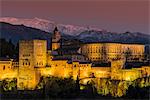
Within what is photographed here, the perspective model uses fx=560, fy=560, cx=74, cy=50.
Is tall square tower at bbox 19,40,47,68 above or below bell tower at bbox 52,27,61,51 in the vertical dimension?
below

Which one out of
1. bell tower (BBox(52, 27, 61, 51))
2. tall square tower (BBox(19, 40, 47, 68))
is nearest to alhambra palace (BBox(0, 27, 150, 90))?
tall square tower (BBox(19, 40, 47, 68))

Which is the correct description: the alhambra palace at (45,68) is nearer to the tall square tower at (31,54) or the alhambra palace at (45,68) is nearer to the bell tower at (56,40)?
the tall square tower at (31,54)

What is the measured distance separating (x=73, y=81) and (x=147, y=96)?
11.9 feet

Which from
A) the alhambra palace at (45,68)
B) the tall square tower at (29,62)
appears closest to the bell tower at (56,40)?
the alhambra palace at (45,68)

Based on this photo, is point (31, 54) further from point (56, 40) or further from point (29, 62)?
point (56, 40)

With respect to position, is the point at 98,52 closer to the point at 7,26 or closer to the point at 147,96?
the point at 147,96

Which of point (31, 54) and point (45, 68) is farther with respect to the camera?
point (45, 68)

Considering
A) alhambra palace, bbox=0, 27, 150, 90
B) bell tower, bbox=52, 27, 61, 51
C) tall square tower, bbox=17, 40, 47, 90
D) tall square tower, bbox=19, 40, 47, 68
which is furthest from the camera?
bell tower, bbox=52, 27, 61, 51

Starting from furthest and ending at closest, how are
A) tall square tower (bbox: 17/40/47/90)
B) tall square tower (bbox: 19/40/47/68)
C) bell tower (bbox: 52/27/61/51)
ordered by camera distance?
bell tower (bbox: 52/27/61/51) → tall square tower (bbox: 19/40/47/68) → tall square tower (bbox: 17/40/47/90)

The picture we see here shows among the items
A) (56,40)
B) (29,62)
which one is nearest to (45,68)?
(29,62)

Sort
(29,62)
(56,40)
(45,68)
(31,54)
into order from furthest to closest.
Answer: (56,40) < (45,68) < (31,54) < (29,62)

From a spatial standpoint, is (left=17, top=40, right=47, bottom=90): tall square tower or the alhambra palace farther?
the alhambra palace

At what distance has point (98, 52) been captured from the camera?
122 feet

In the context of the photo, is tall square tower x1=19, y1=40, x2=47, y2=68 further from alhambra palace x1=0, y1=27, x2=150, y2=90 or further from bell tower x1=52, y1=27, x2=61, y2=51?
bell tower x1=52, y1=27, x2=61, y2=51
